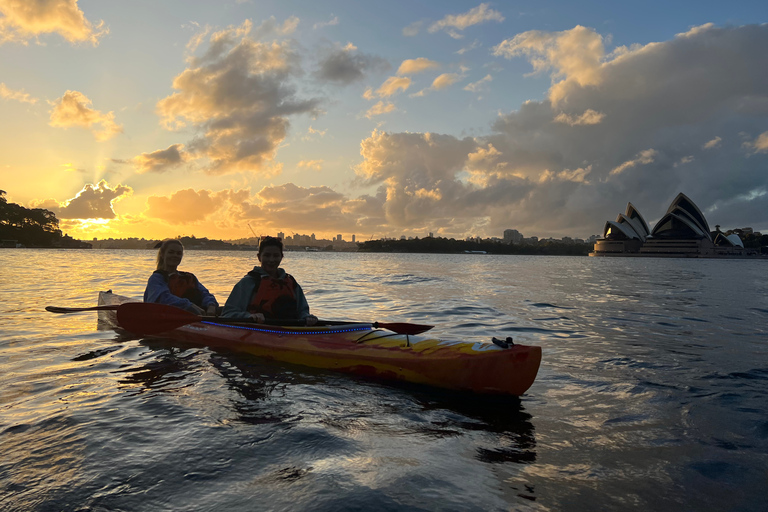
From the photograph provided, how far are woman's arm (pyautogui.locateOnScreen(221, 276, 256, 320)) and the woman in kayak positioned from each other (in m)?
1.40

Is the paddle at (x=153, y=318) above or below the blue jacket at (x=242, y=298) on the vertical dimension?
below

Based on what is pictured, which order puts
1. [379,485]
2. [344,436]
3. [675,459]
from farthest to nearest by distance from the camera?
[344,436] → [675,459] → [379,485]

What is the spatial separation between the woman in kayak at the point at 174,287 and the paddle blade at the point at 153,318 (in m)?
0.46

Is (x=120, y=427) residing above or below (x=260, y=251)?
below

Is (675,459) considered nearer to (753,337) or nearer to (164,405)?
(164,405)

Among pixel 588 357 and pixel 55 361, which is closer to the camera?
pixel 55 361

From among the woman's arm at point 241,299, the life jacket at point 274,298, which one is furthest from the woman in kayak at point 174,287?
the life jacket at point 274,298

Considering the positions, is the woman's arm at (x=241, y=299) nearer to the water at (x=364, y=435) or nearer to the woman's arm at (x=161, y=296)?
the water at (x=364, y=435)

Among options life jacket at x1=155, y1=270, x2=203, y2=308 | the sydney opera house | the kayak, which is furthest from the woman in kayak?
the sydney opera house

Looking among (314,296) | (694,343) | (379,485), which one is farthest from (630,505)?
(314,296)

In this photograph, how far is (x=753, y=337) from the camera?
9.57 metres

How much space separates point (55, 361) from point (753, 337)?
1387 cm

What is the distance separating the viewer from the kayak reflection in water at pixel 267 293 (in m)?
7.11

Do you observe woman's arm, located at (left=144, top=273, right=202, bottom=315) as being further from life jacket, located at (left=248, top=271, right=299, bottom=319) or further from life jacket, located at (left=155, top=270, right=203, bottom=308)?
life jacket, located at (left=248, top=271, right=299, bottom=319)
